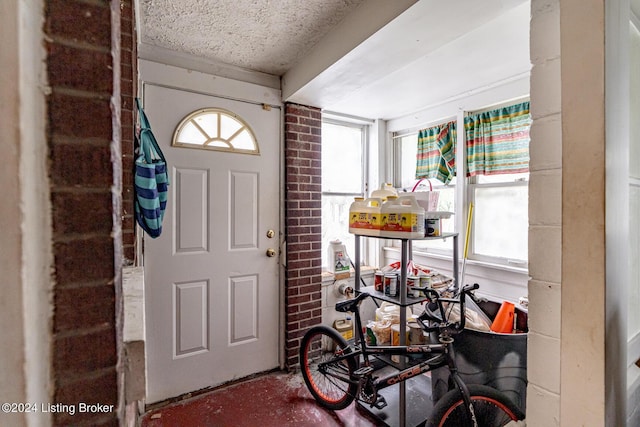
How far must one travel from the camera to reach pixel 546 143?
0.90m

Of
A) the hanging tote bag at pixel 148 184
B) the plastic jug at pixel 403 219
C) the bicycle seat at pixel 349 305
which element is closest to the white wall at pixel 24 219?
the hanging tote bag at pixel 148 184

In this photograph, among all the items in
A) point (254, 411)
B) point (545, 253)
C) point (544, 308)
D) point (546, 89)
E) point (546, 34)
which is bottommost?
point (254, 411)

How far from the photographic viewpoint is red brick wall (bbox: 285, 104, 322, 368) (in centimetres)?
254

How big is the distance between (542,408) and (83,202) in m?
1.31

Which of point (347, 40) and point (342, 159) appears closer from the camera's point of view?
point (347, 40)

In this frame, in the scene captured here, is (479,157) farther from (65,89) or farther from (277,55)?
(65,89)

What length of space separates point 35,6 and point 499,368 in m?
2.06

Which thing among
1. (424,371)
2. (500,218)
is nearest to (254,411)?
(424,371)

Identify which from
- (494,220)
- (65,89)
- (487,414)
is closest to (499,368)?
(487,414)

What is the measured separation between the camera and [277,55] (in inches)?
85.4

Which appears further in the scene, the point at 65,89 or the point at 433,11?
the point at 433,11

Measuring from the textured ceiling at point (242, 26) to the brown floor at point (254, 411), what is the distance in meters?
2.50

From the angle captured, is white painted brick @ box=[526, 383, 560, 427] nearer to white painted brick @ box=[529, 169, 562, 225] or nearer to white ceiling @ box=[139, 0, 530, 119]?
white painted brick @ box=[529, 169, 562, 225]

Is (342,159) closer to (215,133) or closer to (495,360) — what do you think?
(215,133)
